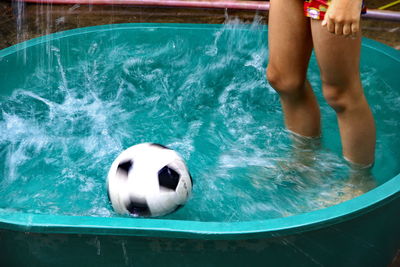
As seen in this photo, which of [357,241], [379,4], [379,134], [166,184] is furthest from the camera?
[379,4]

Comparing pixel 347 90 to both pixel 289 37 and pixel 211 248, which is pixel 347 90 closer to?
pixel 289 37

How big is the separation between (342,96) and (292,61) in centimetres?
22

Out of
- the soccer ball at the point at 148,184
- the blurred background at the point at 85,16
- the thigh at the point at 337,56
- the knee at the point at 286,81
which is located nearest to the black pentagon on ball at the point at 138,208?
the soccer ball at the point at 148,184

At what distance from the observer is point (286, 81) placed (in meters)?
1.94

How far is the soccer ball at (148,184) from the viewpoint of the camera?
73.3 inches

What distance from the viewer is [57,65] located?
126 inches

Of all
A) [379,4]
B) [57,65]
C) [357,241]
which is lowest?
[357,241]

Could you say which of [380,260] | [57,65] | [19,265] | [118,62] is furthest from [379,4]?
[19,265]

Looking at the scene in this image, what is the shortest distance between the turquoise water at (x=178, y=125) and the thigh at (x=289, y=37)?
17.9 inches

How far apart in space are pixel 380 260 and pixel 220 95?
140 cm

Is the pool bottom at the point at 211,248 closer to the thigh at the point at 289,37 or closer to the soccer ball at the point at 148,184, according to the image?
the soccer ball at the point at 148,184

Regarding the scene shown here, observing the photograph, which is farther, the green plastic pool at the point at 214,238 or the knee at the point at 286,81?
the knee at the point at 286,81

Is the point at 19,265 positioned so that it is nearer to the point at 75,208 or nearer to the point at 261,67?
the point at 75,208

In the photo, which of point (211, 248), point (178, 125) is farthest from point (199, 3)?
point (211, 248)
